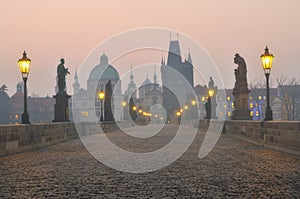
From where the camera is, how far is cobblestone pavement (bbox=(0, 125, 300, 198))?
5711 mm

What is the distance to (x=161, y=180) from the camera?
7074 mm

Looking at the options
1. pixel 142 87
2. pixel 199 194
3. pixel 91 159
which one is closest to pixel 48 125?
pixel 91 159

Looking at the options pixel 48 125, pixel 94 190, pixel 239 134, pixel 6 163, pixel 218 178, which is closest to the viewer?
pixel 94 190

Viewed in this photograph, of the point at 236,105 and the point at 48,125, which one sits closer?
the point at 48,125

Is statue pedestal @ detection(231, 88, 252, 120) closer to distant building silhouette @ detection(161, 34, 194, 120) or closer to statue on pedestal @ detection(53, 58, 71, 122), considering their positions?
statue on pedestal @ detection(53, 58, 71, 122)

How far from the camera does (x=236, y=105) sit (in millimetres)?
25797

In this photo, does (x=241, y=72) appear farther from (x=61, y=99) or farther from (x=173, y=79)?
(x=173, y=79)

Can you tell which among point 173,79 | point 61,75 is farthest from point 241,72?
point 173,79

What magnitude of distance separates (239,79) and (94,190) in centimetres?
2063

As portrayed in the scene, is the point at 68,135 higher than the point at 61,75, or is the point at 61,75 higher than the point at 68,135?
the point at 61,75

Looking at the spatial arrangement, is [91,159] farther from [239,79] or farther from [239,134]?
[239,79]

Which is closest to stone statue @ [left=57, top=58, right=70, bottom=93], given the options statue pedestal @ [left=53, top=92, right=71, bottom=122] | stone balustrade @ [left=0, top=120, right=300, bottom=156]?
statue pedestal @ [left=53, top=92, right=71, bottom=122]

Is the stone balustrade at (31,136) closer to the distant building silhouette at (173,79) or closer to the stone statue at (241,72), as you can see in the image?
the stone statue at (241,72)

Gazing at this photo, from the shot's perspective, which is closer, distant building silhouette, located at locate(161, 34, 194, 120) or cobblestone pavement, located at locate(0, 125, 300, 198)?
cobblestone pavement, located at locate(0, 125, 300, 198)
